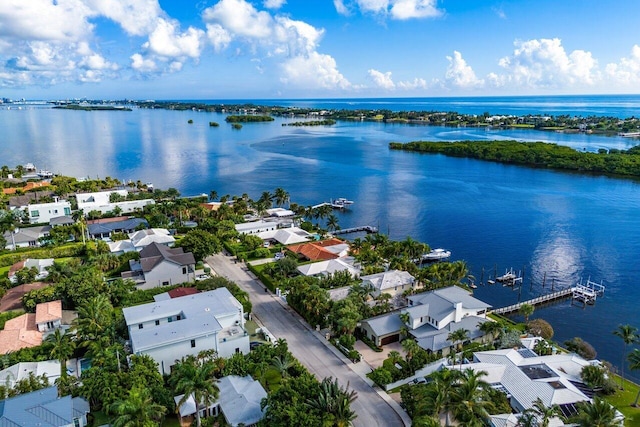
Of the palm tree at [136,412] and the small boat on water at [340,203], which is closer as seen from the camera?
the palm tree at [136,412]

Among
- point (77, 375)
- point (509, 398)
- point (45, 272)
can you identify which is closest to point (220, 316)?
point (77, 375)

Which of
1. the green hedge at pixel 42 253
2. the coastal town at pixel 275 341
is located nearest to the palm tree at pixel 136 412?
the coastal town at pixel 275 341

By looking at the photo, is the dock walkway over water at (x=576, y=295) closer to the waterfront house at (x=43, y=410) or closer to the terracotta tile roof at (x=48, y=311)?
the waterfront house at (x=43, y=410)

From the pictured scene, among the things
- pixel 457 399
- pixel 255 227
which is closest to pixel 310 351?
pixel 457 399

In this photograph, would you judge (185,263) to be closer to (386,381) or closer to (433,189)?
(386,381)

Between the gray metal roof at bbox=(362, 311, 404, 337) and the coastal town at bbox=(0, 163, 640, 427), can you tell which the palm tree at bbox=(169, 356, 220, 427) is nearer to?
the coastal town at bbox=(0, 163, 640, 427)

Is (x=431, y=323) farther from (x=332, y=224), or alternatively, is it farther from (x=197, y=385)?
(x=332, y=224)
